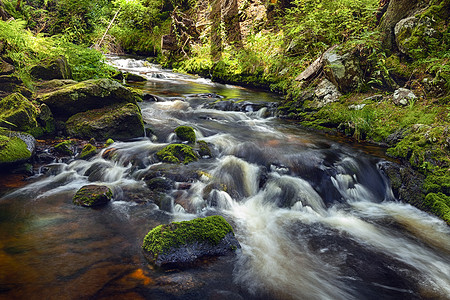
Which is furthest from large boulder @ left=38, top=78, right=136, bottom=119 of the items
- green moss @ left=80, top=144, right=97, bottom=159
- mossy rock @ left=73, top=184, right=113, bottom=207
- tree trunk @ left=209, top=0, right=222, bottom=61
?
tree trunk @ left=209, top=0, right=222, bottom=61

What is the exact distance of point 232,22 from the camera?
17.8 meters

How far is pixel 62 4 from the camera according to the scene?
20812mm

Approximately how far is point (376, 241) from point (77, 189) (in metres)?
5.42

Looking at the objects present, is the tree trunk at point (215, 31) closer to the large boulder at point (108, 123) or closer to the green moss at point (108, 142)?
the large boulder at point (108, 123)

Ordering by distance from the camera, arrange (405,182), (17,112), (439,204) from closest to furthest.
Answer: (439,204)
(405,182)
(17,112)

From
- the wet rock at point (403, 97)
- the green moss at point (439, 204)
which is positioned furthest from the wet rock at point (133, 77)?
the green moss at point (439, 204)

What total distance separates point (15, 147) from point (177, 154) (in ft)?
10.6

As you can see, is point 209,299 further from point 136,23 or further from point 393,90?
point 136,23

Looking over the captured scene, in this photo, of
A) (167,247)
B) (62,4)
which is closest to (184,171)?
(167,247)

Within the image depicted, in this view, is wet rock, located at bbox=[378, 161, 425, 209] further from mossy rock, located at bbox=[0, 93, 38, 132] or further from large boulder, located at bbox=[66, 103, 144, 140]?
mossy rock, located at bbox=[0, 93, 38, 132]

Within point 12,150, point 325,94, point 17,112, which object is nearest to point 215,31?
point 325,94

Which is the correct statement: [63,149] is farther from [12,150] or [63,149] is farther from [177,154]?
[177,154]

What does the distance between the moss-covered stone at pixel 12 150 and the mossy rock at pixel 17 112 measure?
68 centimetres

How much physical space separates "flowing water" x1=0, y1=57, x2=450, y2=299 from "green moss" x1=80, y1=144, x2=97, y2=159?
0.61ft
